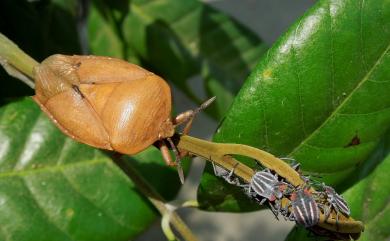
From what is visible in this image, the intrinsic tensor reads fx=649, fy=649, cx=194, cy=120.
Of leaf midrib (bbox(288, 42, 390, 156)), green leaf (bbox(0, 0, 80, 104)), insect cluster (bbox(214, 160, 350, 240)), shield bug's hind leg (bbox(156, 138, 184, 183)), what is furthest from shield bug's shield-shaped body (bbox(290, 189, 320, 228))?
green leaf (bbox(0, 0, 80, 104))

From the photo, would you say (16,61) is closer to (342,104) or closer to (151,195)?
(151,195)

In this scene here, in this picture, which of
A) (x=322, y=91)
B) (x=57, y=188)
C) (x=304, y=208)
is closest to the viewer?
(x=304, y=208)

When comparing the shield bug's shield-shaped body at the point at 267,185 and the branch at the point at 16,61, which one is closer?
the shield bug's shield-shaped body at the point at 267,185

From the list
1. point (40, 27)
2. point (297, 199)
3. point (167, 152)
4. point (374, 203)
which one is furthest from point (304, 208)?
point (40, 27)

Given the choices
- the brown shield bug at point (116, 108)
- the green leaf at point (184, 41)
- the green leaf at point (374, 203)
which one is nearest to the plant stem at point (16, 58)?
the brown shield bug at point (116, 108)

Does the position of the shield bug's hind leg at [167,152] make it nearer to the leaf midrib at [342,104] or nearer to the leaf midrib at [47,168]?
the leaf midrib at [342,104]

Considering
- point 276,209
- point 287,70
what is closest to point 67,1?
point 287,70
